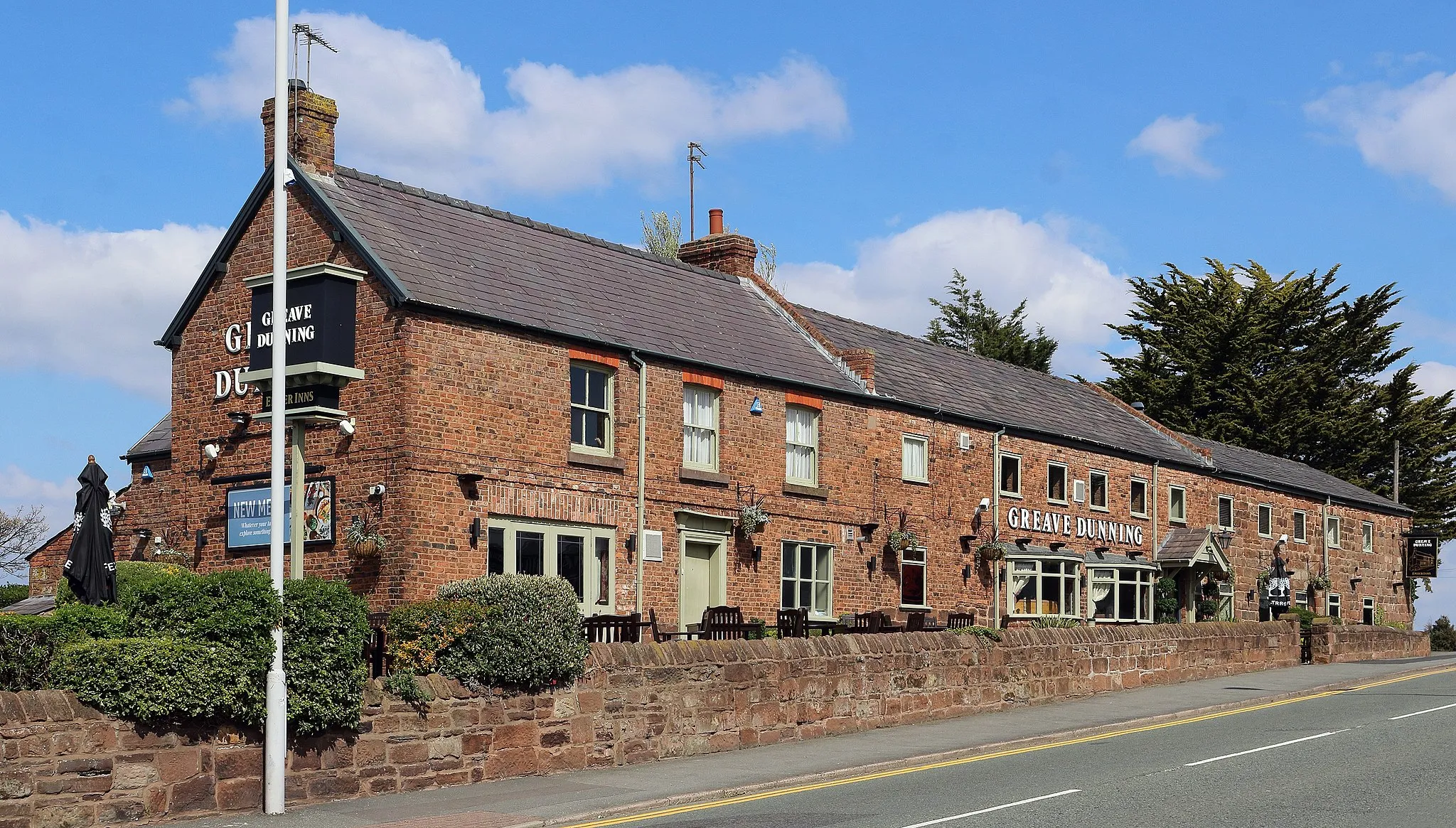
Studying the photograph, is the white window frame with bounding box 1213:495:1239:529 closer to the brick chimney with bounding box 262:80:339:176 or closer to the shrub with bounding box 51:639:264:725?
the brick chimney with bounding box 262:80:339:176

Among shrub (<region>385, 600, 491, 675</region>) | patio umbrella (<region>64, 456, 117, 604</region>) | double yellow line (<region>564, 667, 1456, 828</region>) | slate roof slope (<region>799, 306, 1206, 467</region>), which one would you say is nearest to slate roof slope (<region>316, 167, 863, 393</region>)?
slate roof slope (<region>799, 306, 1206, 467</region>)

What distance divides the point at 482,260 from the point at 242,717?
13500mm

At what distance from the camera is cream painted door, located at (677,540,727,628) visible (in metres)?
28.1

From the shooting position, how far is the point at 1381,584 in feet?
182

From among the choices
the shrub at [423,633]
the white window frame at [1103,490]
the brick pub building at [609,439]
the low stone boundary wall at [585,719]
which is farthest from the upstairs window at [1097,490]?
the shrub at [423,633]

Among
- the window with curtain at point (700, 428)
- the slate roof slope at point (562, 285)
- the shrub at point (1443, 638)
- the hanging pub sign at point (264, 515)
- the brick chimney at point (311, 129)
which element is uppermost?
the brick chimney at point (311, 129)

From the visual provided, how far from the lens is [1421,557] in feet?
193

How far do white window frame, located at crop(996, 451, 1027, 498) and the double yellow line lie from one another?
9098 millimetres

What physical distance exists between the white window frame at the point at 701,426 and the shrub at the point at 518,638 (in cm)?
1010

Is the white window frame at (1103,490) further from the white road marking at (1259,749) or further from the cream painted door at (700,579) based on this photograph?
the white road marking at (1259,749)

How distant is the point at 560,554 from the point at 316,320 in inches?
340

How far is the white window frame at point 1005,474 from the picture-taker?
3650 centimetres

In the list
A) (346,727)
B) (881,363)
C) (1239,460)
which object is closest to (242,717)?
(346,727)

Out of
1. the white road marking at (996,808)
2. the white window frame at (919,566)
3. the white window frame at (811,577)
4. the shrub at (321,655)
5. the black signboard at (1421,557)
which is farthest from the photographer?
the black signboard at (1421,557)
